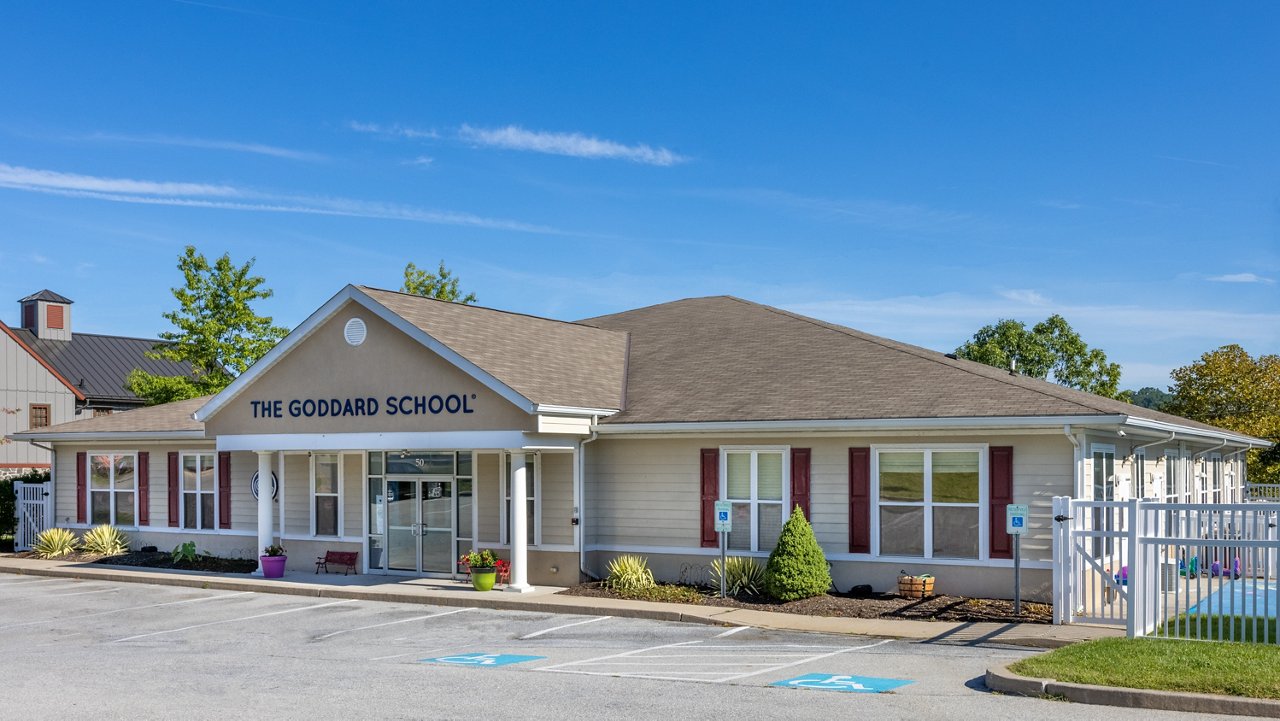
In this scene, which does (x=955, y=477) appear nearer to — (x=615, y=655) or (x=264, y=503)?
(x=615, y=655)

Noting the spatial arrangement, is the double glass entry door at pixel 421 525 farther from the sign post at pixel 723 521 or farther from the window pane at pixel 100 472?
the window pane at pixel 100 472

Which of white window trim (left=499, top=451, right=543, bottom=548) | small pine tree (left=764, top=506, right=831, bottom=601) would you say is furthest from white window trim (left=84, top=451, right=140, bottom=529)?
small pine tree (left=764, top=506, right=831, bottom=601)

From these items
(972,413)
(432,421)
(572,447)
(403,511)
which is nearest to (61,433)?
(403,511)

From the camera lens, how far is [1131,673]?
38.8 ft

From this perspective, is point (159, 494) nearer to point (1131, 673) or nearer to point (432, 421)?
point (432, 421)

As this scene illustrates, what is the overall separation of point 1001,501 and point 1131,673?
6867 mm

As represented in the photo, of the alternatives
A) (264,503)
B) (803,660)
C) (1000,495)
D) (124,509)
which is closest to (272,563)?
(264,503)

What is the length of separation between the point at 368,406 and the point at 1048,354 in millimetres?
41960

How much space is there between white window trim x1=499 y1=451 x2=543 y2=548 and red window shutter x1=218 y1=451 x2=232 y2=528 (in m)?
7.21

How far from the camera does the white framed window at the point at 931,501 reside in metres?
18.9

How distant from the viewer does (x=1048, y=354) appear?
56562mm

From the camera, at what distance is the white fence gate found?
30.2 m

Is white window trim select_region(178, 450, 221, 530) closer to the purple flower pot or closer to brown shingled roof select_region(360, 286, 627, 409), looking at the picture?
the purple flower pot

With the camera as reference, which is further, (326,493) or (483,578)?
(326,493)
